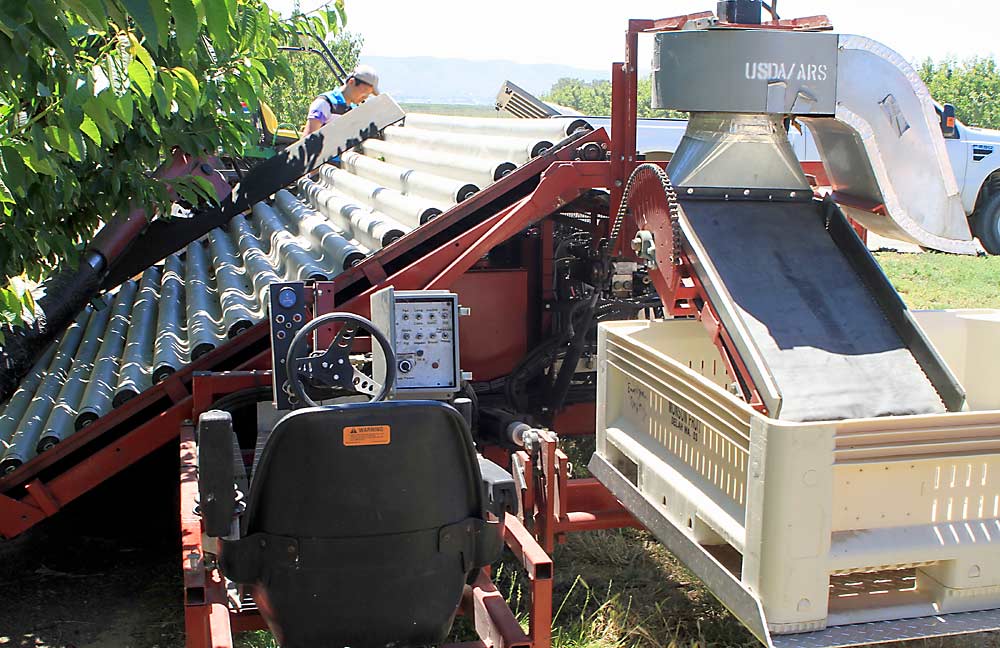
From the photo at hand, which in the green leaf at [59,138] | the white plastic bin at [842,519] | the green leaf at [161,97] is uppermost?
the green leaf at [161,97]

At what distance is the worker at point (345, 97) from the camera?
908cm

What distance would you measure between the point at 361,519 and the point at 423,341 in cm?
116

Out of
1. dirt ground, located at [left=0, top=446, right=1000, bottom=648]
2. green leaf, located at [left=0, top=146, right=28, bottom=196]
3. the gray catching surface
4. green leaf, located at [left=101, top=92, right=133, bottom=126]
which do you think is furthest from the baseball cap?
green leaf, located at [left=101, top=92, right=133, bottom=126]

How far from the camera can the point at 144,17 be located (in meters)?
1.68

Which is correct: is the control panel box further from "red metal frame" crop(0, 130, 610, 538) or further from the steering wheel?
"red metal frame" crop(0, 130, 610, 538)

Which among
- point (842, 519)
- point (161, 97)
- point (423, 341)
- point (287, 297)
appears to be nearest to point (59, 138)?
point (161, 97)

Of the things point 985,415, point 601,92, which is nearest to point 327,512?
point 985,415

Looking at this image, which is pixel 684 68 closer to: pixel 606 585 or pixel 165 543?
pixel 606 585

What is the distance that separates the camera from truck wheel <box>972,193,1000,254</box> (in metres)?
14.5

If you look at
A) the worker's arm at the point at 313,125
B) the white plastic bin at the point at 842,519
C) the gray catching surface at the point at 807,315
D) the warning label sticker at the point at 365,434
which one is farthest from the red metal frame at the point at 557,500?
the worker's arm at the point at 313,125

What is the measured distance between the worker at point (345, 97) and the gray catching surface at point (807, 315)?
210 inches

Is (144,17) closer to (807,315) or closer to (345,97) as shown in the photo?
(807,315)

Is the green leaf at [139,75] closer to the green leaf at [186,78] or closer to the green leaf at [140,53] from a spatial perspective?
the green leaf at [140,53]

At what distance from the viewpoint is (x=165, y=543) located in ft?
18.0
